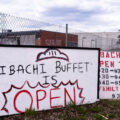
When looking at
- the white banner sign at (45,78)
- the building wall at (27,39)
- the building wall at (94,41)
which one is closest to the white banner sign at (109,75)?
the white banner sign at (45,78)

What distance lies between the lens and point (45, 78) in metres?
3.87

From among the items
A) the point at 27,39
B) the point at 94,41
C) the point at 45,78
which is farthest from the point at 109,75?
the point at 94,41

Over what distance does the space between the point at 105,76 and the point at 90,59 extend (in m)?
1.03

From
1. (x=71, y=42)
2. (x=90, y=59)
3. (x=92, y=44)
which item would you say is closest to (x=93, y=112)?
(x=90, y=59)

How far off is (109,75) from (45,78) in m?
2.20

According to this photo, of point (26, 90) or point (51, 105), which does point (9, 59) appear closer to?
point (26, 90)

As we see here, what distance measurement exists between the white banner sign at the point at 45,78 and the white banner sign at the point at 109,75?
0.66m

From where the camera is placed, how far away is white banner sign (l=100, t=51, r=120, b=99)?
514cm

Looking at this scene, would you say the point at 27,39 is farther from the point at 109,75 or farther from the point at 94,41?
the point at 94,41

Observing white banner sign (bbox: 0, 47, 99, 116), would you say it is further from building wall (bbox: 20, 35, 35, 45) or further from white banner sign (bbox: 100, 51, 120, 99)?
building wall (bbox: 20, 35, 35, 45)

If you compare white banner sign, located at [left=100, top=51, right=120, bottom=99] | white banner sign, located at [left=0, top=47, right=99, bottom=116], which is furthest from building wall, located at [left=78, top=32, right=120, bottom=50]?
white banner sign, located at [left=0, top=47, right=99, bottom=116]

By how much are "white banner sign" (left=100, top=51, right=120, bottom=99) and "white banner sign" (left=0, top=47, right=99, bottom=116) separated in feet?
2.17

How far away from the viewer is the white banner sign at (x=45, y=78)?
11.5 ft

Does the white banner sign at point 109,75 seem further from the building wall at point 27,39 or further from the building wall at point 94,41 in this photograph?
the building wall at point 94,41
